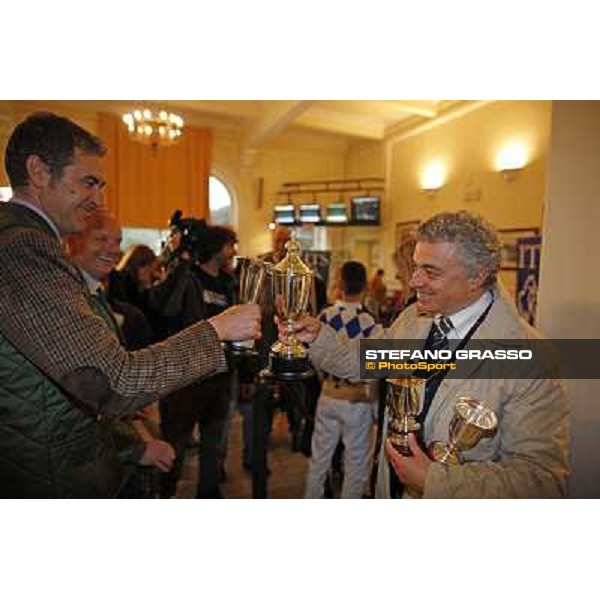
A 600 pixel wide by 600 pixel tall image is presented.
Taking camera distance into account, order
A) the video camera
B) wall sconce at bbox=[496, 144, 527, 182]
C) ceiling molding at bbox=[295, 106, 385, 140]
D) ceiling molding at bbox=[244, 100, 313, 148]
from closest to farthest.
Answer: the video camera
ceiling molding at bbox=[244, 100, 313, 148]
wall sconce at bbox=[496, 144, 527, 182]
ceiling molding at bbox=[295, 106, 385, 140]

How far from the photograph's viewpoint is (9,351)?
832 mm

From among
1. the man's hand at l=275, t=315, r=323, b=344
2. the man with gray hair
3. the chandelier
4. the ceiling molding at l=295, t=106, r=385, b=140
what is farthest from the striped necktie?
the ceiling molding at l=295, t=106, r=385, b=140

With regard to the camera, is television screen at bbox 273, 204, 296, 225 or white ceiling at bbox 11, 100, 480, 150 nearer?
white ceiling at bbox 11, 100, 480, 150

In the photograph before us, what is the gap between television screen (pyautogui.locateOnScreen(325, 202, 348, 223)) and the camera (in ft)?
19.1

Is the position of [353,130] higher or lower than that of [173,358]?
higher

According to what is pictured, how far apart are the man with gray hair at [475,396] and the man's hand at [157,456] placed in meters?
0.47

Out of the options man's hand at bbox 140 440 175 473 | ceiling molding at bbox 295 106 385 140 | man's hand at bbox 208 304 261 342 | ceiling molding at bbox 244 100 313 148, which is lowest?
man's hand at bbox 140 440 175 473

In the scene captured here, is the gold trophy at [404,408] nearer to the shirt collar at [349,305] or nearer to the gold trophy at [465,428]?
the gold trophy at [465,428]

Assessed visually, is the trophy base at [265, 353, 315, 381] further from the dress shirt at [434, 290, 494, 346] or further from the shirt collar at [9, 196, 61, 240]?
the shirt collar at [9, 196, 61, 240]

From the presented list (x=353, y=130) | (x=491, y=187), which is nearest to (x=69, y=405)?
(x=491, y=187)

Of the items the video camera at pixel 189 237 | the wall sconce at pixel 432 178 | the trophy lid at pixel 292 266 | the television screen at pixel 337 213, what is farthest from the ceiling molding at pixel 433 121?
the trophy lid at pixel 292 266

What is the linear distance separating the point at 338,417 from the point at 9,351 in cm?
143

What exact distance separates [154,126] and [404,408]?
11.9ft
